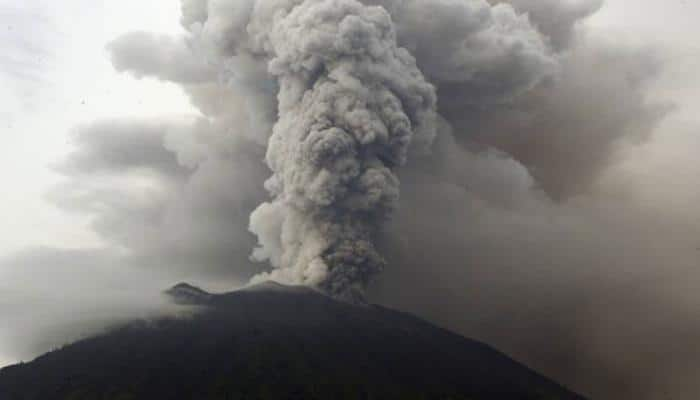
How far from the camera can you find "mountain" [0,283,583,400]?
209ft

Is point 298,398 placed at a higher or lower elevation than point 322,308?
lower

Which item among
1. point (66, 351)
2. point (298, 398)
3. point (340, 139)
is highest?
point (340, 139)

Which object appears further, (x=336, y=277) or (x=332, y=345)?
(x=332, y=345)

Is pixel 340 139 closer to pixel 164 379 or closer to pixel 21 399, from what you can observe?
pixel 164 379

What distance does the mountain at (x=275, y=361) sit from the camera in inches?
2506

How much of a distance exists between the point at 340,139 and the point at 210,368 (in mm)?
25613

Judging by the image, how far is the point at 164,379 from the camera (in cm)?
6481

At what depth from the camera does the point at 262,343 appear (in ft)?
237

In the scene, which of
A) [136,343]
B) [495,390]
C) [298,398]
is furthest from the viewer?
[136,343]

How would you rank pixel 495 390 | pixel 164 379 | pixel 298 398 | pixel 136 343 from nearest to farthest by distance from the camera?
1. pixel 298 398
2. pixel 164 379
3. pixel 495 390
4. pixel 136 343

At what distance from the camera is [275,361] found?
68.3 m

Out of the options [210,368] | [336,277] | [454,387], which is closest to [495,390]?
[454,387]

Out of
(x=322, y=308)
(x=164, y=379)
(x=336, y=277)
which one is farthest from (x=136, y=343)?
(x=336, y=277)

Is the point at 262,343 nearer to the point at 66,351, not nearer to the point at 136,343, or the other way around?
the point at 136,343
